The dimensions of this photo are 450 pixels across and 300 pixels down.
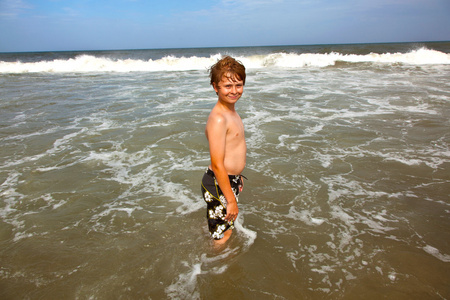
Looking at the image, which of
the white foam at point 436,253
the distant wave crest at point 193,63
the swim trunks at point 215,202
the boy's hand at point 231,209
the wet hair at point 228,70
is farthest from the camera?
the distant wave crest at point 193,63

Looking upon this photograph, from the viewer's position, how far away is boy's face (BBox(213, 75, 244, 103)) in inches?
78.6

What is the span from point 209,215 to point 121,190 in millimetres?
1921

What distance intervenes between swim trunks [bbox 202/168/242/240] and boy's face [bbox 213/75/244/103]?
654mm

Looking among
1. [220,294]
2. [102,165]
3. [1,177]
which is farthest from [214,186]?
[1,177]

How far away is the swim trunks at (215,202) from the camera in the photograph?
2270mm

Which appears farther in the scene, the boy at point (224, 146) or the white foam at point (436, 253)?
the white foam at point (436, 253)

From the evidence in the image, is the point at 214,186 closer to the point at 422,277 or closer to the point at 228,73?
the point at 228,73

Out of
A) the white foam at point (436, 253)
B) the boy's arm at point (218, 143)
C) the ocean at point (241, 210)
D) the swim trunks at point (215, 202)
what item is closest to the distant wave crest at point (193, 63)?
the ocean at point (241, 210)

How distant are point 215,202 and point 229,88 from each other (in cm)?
95

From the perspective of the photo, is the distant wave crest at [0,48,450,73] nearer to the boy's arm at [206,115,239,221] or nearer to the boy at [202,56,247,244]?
the boy at [202,56,247,244]

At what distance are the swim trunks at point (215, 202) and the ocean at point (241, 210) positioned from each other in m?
0.33

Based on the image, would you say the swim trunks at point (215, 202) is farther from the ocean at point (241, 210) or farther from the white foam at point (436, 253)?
the white foam at point (436, 253)

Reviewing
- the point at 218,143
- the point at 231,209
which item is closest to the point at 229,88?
the point at 218,143

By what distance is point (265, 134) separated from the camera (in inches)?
234
